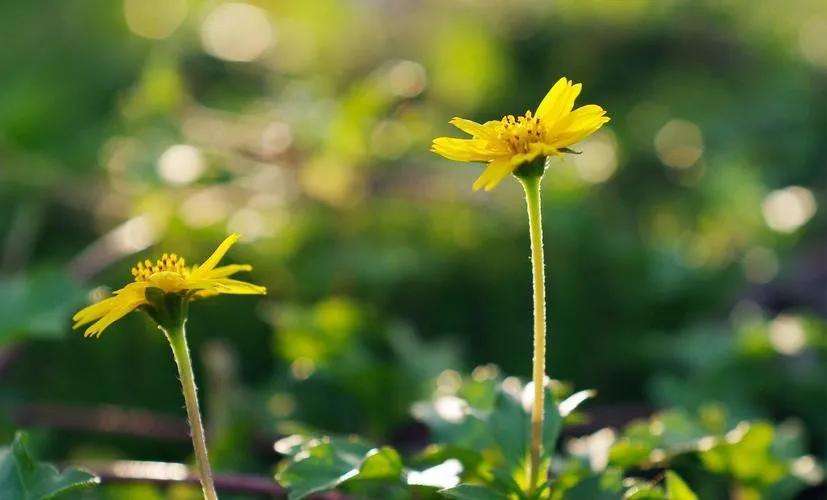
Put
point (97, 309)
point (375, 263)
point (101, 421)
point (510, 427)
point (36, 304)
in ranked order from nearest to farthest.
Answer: point (97, 309) → point (510, 427) → point (36, 304) → point (101, 421) → point (375, 263)

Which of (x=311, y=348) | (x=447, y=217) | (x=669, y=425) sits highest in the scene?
(x=447, y=217)

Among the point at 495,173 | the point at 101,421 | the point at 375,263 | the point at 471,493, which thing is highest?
the point at 375,263

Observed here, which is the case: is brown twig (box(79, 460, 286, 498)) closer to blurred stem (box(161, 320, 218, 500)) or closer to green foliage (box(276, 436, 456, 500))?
green foliage (box(276, 436, 456, 500))

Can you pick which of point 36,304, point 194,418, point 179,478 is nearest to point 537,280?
point 194,418

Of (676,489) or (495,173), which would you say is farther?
(676,489)

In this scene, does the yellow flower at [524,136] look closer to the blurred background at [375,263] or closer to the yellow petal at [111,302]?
the yellow petal at [111,302]

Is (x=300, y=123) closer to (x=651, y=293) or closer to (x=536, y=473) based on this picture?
(x=651, y=293)

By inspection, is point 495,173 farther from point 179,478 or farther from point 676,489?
point 179,478

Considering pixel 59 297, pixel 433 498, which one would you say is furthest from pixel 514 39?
pixel 433 498
